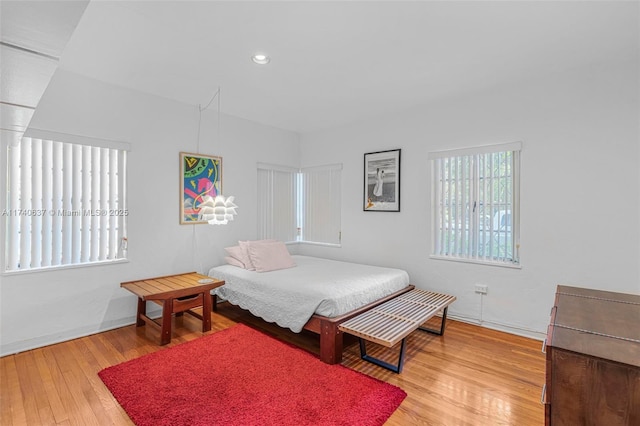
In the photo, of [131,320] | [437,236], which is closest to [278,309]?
[131,320]

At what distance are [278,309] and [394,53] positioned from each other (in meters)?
2.61

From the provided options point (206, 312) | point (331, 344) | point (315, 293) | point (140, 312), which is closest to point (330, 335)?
point (331, 344)

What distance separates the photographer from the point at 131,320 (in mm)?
3488

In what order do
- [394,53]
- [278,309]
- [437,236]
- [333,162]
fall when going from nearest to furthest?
[394,53]
[278,309]
[437,236]
[333,162]

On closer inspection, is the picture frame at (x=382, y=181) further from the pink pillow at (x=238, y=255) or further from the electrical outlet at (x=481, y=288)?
the pink pillow at (x=238, y=255)

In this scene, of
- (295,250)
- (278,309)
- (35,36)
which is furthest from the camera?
(295,250)

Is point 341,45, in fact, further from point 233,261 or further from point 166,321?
point 166,321

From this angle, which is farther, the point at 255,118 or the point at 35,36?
the point at 255,118

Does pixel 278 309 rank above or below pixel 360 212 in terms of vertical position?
below

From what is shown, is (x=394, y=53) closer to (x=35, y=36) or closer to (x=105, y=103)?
(x=35, y=36)

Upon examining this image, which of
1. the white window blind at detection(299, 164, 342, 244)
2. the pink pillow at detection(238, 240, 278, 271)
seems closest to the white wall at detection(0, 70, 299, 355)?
the pink pillow at detection(238, 240, 278, 271)

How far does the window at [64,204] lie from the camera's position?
281 cm

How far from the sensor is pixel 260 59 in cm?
275

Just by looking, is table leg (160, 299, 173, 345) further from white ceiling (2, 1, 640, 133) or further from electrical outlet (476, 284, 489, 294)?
electrical outlet (476, 284, 489, 294)
